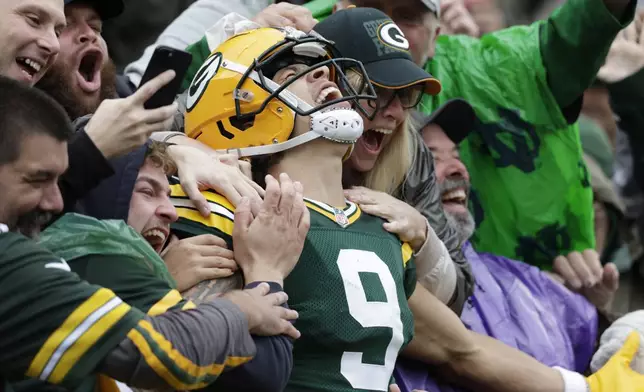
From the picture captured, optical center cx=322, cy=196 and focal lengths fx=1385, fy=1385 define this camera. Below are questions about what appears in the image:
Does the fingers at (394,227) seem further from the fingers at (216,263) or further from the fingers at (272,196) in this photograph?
the fingers at (216,263)

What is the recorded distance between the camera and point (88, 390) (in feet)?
10.1

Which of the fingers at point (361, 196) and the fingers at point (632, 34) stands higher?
the fingers at point (361, 196)

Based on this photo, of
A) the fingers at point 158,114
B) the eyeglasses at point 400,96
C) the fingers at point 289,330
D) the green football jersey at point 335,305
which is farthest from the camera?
the eyeglasses at point 400,96

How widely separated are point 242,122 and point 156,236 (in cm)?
59

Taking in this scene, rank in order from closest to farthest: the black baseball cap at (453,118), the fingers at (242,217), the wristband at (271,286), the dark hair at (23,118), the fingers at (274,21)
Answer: the dark hair at (23,118), the wristband at (271,286), the fingers at (242,217), the fingers at (274,21), the black baseball cap at (453,118)

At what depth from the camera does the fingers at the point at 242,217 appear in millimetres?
3718

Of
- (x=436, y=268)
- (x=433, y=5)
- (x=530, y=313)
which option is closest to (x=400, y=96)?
(x=436, y=268)

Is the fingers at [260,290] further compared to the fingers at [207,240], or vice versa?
the fingers at [207,240]

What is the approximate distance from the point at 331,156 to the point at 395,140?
77 cm

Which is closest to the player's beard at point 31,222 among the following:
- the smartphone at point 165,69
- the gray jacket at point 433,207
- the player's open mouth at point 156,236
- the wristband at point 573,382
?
the player's open mouth at point 156,236

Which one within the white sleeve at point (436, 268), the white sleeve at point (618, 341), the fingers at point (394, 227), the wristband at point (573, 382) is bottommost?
the white sleeve at point (618, 341)

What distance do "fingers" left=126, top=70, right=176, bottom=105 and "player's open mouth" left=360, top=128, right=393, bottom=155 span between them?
3.80 feet

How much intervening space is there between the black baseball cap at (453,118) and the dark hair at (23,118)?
2.68 metres

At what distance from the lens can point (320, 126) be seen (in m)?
4.06
